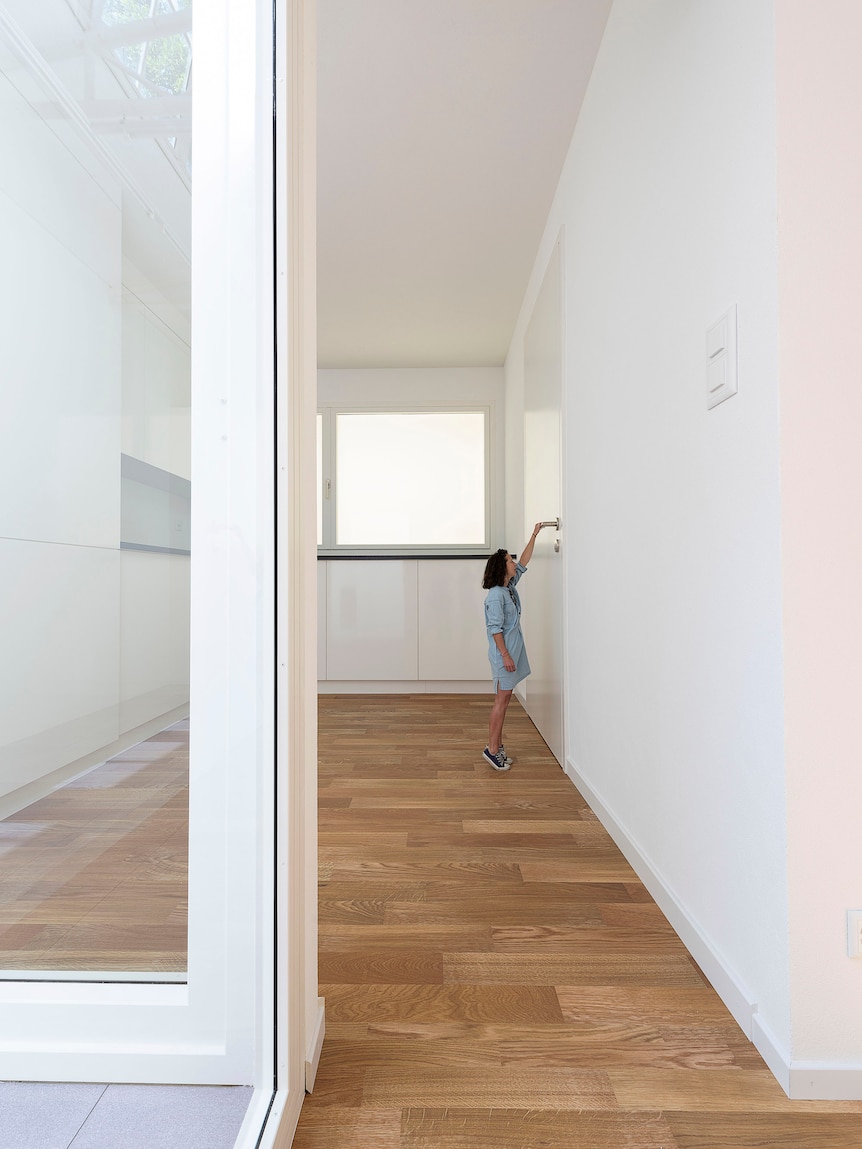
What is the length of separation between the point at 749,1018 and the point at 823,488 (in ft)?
2.98

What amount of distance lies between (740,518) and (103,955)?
1200mm

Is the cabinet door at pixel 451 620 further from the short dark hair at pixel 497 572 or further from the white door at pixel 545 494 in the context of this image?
the short dark hair at pixel 497 572

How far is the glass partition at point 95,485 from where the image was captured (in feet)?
1.93

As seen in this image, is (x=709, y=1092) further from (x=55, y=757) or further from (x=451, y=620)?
(x=451, y=620)

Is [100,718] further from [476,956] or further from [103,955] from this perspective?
[476,956]

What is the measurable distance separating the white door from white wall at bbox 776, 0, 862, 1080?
186cm

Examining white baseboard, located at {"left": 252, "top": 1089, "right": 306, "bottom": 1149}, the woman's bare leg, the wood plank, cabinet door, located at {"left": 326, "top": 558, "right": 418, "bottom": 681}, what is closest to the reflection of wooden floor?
white baseboard, located at {"left": 252, "top": 1089, "right": 306, "bottom": 1149}

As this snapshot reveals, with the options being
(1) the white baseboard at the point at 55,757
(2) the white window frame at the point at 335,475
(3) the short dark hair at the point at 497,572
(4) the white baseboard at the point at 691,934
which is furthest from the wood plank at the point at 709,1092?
(2) the white window frame at the point at 335,475

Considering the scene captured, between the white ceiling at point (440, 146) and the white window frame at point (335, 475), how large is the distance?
3.15 feet

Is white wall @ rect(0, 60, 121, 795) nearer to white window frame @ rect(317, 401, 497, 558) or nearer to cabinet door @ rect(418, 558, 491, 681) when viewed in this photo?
cabinet door @ rect(418, 558, 491, 681)

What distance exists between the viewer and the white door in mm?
3133

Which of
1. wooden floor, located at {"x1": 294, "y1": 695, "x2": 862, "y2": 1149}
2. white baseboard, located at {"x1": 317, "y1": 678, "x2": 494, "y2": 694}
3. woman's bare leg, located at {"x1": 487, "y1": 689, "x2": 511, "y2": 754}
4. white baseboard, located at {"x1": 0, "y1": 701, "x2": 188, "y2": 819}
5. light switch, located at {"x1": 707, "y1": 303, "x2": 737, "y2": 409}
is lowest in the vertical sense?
white baseboard, located at {"x1": 317, "y1": 678, "x2": 494, "y2": 694}

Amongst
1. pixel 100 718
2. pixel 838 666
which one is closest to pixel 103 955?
pixel 100 718

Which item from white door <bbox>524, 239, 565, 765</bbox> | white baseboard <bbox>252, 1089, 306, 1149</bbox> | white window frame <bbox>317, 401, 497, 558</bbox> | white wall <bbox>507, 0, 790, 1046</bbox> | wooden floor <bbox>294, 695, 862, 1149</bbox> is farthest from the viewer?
white window frame <bbox>317, 401, 497, 558</bbox>
